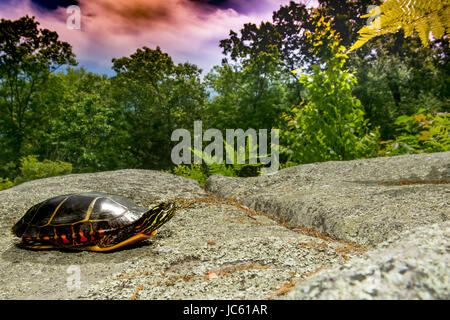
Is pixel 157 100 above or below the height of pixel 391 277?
above

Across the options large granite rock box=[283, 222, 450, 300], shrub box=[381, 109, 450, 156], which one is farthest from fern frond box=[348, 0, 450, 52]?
shrub box=[381, 109, 450, 156]

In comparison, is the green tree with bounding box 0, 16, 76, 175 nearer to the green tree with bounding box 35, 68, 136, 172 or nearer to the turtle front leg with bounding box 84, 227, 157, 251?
the green tree with bounding box 35, 68, 136, 172

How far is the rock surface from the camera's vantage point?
1.01 m

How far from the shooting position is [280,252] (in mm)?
1911

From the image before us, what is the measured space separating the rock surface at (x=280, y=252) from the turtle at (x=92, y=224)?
8cm

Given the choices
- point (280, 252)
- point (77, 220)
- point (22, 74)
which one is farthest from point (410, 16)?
point (22, 74)

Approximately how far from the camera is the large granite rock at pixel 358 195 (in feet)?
7.56

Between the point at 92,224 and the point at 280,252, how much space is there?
1275 millimetres

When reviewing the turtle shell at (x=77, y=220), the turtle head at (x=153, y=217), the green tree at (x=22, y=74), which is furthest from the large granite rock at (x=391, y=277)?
the green tree at (x=22, y=74)

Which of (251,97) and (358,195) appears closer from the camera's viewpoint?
(358,195)

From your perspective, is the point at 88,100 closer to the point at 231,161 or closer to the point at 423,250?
the point at 231,161

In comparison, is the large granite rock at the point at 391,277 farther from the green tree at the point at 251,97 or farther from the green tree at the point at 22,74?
the green tree at the point at 22,74

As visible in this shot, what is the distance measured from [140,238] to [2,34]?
57.8 feet

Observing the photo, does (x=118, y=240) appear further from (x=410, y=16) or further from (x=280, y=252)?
(x=410, y=16)
